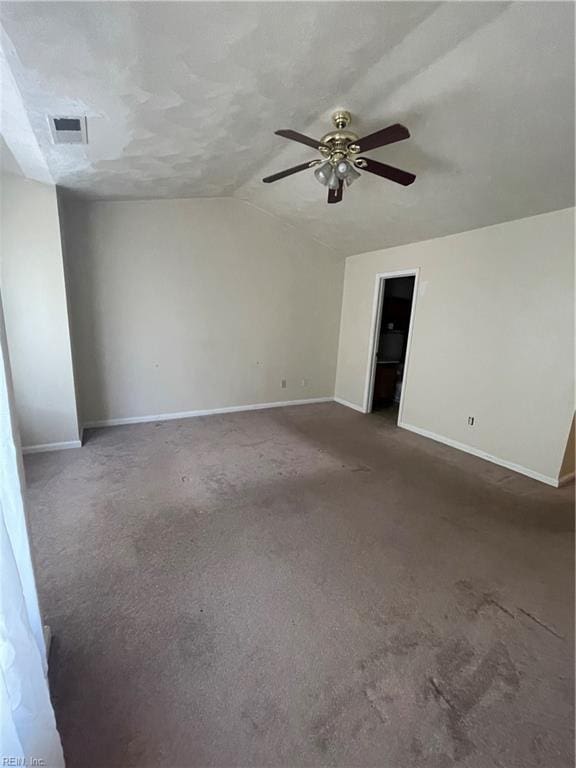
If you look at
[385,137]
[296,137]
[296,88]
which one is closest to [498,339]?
[385,137]

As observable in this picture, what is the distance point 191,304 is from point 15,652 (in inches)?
157

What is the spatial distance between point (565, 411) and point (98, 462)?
167 inches

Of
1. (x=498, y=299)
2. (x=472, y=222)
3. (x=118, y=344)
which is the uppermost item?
(x=472, y=222)

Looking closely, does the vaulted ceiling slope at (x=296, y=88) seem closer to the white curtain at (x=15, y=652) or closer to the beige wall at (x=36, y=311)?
the beige wall at (x=36, y=311)

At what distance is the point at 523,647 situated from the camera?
1.62 meters

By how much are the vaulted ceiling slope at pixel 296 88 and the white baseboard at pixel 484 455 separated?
2.31 meters

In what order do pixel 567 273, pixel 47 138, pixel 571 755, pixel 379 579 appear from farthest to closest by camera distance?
pixel 567 273 < pixel 47 138 < pixel 379 579 < pixel 571 755

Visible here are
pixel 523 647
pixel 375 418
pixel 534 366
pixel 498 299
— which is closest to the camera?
pixel 523 647

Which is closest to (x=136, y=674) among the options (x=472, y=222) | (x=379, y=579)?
(x=379, y=579)

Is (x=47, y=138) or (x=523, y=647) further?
(x=47, y=138)

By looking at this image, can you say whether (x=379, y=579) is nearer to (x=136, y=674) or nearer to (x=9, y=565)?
(x=136, y=674)

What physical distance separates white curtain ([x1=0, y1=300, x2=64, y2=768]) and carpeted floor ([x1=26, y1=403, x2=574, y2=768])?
1.25ft

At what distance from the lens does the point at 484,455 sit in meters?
3.69

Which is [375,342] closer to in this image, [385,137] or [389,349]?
[389,349]
